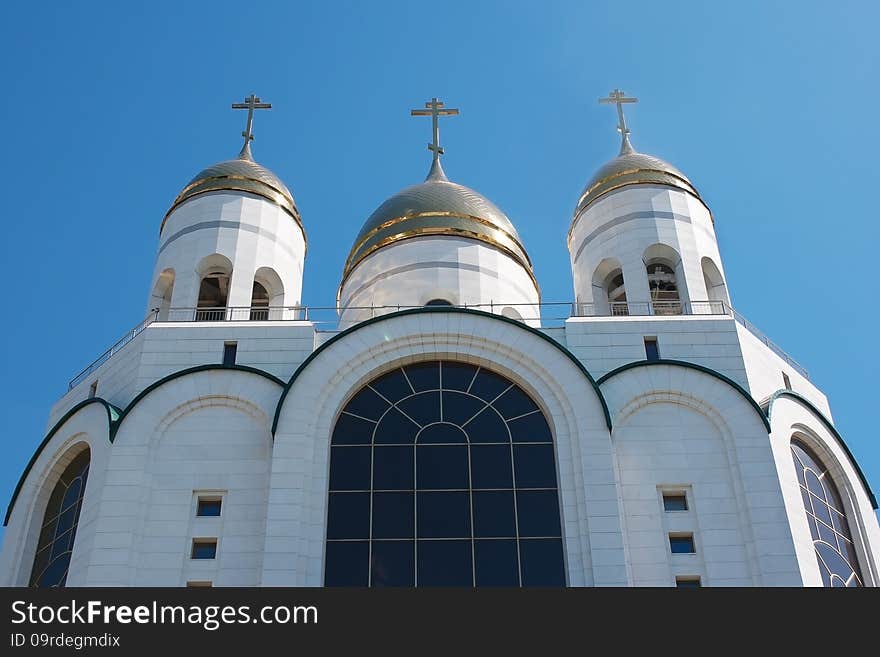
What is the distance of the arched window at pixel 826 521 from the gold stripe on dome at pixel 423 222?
32.0 ft

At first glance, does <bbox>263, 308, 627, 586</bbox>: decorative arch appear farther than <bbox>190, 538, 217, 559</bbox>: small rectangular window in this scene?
No

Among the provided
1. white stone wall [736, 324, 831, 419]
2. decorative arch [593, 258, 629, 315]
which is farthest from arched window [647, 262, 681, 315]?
white stone wall [736, 324, 831, 419]

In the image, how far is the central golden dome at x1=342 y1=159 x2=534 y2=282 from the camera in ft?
100

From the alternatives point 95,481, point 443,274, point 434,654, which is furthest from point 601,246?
point 434,654

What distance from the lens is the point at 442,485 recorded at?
75.5 feet

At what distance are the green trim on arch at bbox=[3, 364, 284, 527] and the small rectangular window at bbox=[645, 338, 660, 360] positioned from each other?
25.4 ft

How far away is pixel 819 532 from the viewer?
23.3m

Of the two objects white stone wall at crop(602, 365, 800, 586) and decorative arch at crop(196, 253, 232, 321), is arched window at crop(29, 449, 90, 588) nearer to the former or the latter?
decorative arch at crop(196, 253, 232, 321)

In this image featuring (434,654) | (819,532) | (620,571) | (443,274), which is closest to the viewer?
(434,654)

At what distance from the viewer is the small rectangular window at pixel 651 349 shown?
82.4 feet

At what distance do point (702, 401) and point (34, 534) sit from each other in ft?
46.1

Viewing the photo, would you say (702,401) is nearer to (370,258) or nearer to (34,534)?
(370,258)

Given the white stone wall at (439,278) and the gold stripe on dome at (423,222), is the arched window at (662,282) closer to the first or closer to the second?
the white stone wall at (439,278)

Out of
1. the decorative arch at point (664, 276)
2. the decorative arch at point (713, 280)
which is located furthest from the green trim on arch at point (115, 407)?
the decorative arch at point (713, 280)
